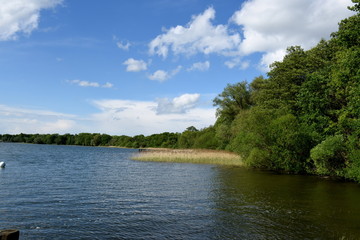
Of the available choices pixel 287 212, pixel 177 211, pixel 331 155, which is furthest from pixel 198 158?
pixel 177 211

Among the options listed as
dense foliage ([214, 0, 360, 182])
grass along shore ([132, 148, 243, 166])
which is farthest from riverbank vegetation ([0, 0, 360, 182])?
grass along shore ([132, 148, 243, 166])

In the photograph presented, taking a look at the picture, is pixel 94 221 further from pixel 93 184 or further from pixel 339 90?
pixel 339 90

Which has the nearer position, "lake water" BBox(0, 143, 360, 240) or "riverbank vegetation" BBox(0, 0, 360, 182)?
"lake water" BBox(0, 143, 360, 240)

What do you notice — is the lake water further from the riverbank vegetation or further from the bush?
the riverbank vegetation

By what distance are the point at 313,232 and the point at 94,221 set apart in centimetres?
932

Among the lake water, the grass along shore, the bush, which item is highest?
the bush

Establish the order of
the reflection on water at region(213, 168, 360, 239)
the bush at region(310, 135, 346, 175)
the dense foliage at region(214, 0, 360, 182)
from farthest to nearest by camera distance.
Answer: the bush at region(310, 135, 346, 175)
the dense foliage at region(214, 0, 360, 182)
the reflection on water at region(213, 168, 360, 239)

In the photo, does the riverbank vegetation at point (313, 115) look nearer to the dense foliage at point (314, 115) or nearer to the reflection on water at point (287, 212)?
the dense foliage at point (314, 115)

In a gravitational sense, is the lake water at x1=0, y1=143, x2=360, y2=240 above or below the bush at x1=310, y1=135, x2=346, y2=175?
below

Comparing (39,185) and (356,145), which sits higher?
(356,145)

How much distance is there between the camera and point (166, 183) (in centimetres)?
2434

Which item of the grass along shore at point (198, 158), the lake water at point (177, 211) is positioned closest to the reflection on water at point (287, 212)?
the lake water at point (177, 211)

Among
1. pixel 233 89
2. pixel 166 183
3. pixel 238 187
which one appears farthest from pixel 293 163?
pixel 233 89

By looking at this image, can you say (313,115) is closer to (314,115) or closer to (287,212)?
(314,115)
